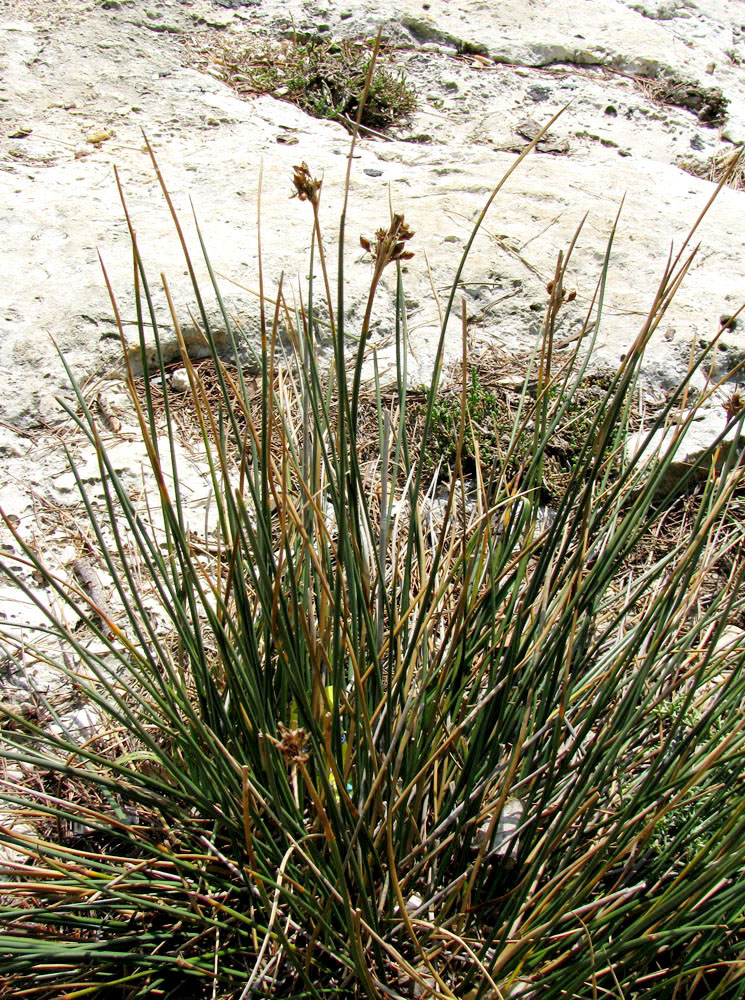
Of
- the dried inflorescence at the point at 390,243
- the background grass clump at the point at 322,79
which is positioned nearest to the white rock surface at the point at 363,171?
the background grass clump at the point at 322,79

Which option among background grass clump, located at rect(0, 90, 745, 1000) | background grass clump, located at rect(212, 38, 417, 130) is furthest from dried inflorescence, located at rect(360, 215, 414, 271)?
background grass clump, located at rect(212, 38, 417, 130)

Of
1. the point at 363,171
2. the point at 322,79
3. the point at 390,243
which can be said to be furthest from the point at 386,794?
the point at 322,79

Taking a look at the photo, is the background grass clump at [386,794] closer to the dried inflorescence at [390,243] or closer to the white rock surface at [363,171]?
the dried inflorescence at [390,243]

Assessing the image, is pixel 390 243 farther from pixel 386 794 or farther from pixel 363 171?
pixel 363 171

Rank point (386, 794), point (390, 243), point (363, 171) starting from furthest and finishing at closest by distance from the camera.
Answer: point (363, 171) → point (386, 794) → point (390, 243)

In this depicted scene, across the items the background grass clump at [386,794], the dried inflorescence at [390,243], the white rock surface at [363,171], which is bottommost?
the background grass clump at [386,794]

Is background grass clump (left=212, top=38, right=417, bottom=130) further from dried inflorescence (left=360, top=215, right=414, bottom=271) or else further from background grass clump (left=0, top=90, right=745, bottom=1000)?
dried inflorescence (left=360, top=215, right=414, bottom=271)

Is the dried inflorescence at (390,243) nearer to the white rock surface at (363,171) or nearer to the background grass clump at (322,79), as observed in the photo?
the white rock surface at (363,171)

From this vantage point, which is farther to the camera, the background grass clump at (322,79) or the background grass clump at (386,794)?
the background grass clump at (322,79)

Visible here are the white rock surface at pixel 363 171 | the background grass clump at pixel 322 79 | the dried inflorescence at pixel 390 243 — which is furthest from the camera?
the background grass clump at pixel 322 79

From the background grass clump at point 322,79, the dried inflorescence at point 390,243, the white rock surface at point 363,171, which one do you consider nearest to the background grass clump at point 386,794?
the dried inflorescence at point 390,243

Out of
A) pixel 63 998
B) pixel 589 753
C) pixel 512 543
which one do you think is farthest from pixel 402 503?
pixel 63 998

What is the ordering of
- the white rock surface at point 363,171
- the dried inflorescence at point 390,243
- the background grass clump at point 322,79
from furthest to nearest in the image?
the background grass clump at point 322,79
the white rock surface at point 363,171
the dried inflorescence at point 390,243

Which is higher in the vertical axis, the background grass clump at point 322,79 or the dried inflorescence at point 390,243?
the dried inflorescence at point 390,243
